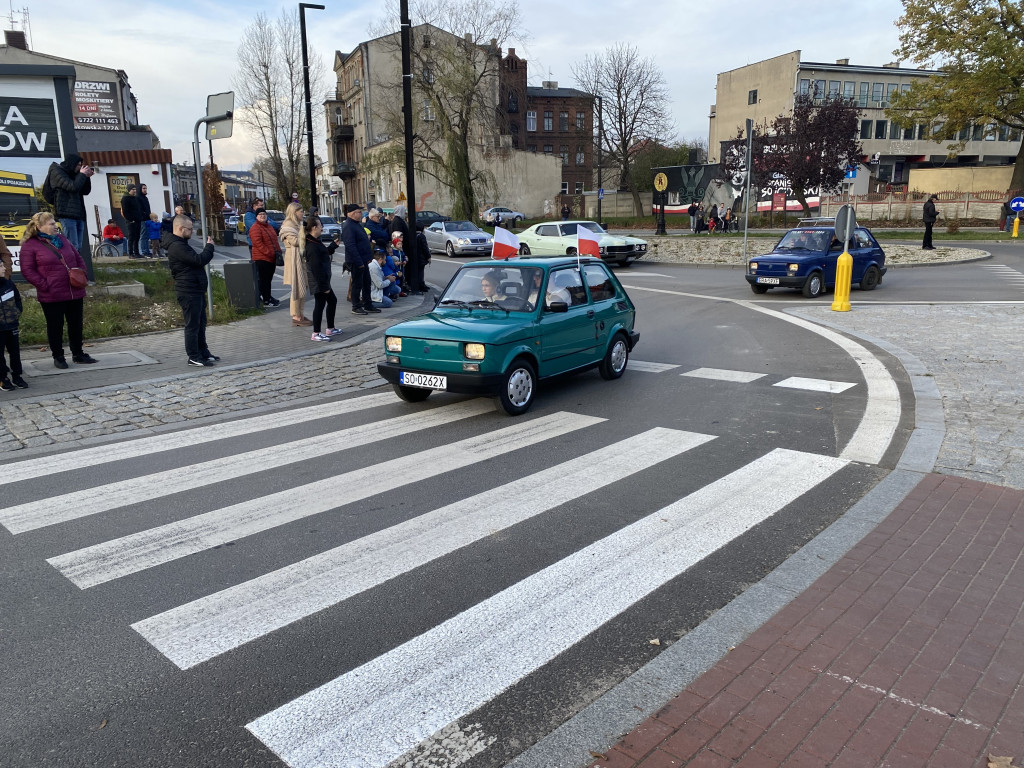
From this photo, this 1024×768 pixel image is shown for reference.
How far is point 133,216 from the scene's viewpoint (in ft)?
68.3

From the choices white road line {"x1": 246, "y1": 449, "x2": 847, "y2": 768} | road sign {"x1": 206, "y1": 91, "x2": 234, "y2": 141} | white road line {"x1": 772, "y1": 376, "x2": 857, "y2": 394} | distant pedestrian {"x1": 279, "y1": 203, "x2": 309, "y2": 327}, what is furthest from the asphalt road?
road sign {"x1": 206, "y1": 91, "x2": 234, "y2": 141}

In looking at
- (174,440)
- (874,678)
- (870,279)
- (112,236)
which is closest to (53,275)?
(174,440)

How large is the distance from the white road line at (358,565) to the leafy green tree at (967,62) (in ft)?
136

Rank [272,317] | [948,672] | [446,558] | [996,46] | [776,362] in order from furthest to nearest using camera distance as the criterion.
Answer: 1. [996,46]
2. [272,317]
3. [776,362]
4. [446,558]
5. [948,672]

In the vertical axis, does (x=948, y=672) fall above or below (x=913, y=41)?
below

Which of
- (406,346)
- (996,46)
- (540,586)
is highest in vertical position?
(996,46)

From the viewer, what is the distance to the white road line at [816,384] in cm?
886

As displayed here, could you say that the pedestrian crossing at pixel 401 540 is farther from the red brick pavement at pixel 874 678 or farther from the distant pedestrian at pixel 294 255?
the distant pedestrian at pixel 294 255

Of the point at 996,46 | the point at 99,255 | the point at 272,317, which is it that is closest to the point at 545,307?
the point at 272,317

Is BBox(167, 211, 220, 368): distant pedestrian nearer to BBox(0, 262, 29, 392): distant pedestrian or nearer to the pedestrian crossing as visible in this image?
BBox(0, 262, 29, 392): distant pedestrian

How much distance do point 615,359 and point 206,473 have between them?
526cm

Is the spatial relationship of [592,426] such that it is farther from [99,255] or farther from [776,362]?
[99,255]

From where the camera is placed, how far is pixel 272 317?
14492 mm

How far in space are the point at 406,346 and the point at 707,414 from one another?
3.21 metres
